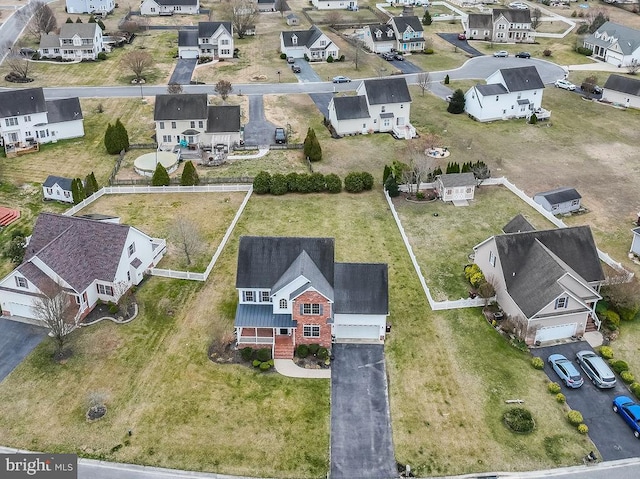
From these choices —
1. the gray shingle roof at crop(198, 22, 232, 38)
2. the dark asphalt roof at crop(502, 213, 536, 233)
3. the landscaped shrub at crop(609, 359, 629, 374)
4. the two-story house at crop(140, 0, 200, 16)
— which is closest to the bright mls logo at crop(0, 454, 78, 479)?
the landscaped shrub at crop(609, 359, 629, 374)

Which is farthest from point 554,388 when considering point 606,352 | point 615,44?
point 615,44

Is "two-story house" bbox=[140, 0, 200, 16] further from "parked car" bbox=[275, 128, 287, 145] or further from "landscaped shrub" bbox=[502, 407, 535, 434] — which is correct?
"landscaped shrub" bbox=[502, 407, 535, 434]

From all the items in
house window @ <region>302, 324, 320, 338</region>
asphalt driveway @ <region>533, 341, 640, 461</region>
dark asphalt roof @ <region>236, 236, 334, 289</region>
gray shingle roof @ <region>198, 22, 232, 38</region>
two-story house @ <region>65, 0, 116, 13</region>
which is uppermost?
two-story house @ <region>65, 0, 116, 13</region>

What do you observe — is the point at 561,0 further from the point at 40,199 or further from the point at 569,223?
Answer: the point at 40,199

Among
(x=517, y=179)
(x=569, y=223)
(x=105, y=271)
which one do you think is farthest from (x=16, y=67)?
(x=569, y=223)

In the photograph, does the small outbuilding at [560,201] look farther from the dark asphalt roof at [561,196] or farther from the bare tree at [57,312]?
the bare tree at [57,312]

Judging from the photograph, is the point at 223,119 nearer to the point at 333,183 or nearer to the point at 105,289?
the point at 333,183
